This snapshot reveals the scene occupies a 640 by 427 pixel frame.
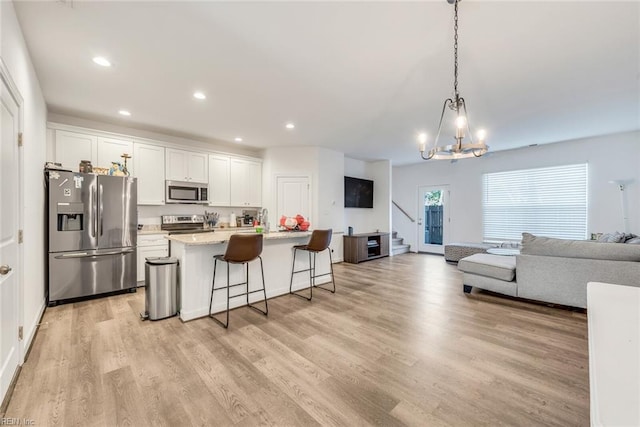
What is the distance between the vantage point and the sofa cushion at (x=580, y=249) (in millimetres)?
3010

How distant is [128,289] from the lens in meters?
4.01

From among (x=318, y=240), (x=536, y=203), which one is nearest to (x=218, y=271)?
(x=318, y=240)

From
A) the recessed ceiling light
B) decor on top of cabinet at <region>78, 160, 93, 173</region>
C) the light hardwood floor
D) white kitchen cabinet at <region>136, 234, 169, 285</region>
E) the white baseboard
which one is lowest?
the light hardwood floor

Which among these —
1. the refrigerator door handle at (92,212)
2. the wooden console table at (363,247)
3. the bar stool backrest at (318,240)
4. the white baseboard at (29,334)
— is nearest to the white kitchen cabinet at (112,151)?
the refrigerator door handle at (92,212)

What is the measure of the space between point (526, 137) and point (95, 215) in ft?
24.6

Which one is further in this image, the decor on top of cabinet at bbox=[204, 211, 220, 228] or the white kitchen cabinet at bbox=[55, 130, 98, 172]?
the decor on top of cabinet at bbox=[204, 211, 220, 228]

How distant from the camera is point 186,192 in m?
4.96

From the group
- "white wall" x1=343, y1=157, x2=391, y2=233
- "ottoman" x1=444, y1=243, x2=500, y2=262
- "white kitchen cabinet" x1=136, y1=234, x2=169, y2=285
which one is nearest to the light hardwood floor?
"white kitchen cabinet" x1=136, y1=234, x2=169, y2=285

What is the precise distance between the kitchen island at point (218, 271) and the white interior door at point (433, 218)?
5.34m

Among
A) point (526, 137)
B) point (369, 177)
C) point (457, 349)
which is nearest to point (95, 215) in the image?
point (457, 349)

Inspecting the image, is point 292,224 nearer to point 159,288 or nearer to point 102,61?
point 159,288

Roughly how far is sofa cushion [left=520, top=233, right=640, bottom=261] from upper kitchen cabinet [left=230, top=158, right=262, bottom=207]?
4944 millimetres

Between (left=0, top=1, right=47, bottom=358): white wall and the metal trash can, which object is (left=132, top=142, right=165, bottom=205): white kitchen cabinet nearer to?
(left=0, top=1, right=47, bottom=358): white wall

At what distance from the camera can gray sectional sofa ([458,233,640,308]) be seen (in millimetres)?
3006
